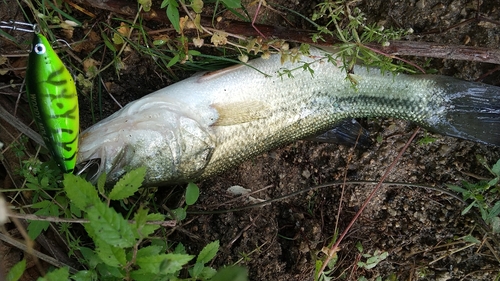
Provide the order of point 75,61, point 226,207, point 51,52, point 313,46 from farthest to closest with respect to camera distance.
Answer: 1. point 226,207
2. point 75,61
3. point 313,46
4. point 51,52

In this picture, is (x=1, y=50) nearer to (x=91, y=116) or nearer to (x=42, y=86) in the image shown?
(x=91, y=116)

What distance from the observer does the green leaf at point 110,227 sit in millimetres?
1735

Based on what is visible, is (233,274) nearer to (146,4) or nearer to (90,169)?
(90,169)

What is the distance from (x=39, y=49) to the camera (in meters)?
1.94

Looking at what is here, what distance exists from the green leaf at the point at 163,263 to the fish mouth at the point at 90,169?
0.74 metres

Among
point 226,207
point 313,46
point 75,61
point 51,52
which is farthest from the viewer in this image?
point 226,207

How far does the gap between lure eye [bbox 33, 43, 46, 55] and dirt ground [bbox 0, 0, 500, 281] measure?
0.96m

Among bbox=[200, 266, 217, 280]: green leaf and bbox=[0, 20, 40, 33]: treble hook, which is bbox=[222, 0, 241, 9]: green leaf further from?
bbox=[200, 266, 217, 280]: green leaf

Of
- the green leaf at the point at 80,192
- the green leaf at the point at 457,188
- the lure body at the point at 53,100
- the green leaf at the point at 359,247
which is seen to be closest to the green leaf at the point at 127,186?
the green leaf at the point at 80,192

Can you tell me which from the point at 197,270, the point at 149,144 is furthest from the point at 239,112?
the point at 197,270

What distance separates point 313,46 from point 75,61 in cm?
150

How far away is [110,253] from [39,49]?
3.13ft

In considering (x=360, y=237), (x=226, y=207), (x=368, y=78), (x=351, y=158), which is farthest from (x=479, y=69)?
(x=226, y=207)

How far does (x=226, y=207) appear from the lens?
9.93 ft
